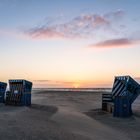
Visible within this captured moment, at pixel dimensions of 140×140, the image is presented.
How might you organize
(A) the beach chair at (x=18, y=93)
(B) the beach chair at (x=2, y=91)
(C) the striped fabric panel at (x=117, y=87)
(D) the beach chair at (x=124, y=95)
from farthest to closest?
(B) the beach chair at (x=2, y=91)
(A) the beach chair at (x=18, y=93)
(C) the striped fabric panel at (x=117, y=87)
(D) the beach chair at (x=124, y=95)

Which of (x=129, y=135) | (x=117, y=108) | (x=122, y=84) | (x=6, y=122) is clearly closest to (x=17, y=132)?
(x=6, y=122)

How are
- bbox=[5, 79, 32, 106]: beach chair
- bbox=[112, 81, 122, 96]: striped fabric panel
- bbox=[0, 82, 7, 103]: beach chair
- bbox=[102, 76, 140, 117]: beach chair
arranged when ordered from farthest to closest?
bbox=[0, 82, 7, 103]: beach chair, bbox=[5, 79, 32, 106]: beach chair, bbox=[112, 81, 122, 96]: striped fabric panel, bbox=[102, 76, 140, 117]: beach chair

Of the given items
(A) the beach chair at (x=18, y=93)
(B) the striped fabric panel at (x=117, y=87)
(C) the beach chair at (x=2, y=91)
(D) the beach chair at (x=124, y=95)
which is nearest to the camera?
(D) the beach chair at (x=124, y=95)

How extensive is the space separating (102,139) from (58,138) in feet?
7.18

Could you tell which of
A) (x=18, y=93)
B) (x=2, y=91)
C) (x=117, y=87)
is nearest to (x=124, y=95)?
(x=117, y=87)

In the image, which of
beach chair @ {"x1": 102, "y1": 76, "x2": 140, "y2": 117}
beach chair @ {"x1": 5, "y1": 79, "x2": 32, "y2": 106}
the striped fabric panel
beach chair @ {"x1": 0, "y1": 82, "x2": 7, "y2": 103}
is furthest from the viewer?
beach chair @ {"x1": 0, "y1": 82, "x2": 7, "y2": 103}

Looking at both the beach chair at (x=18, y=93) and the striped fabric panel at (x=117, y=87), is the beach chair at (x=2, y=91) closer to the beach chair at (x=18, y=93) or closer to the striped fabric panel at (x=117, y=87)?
the beach chair at (x=18, y=93)

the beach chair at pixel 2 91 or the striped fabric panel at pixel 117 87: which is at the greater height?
the striped fabric panel at pixel 117 87

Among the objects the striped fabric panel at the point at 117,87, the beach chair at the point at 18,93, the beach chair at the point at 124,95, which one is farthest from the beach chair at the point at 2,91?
the striped fabric panel at the point at 117,87

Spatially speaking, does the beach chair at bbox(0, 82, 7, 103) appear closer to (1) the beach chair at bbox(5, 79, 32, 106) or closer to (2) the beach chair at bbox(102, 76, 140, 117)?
(1) the beach chair at bbox(5, 79, 32, 106)

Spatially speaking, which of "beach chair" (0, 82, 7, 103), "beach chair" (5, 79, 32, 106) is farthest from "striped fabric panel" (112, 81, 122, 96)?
"beach chair" (0, 82, 7, 103)

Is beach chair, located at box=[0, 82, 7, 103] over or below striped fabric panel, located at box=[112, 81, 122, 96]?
below

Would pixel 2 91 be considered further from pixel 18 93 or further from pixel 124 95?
pixel 124 95

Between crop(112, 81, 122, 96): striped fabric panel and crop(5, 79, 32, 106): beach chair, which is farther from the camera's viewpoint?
crop(5, 79, 32, 106): beach chair
